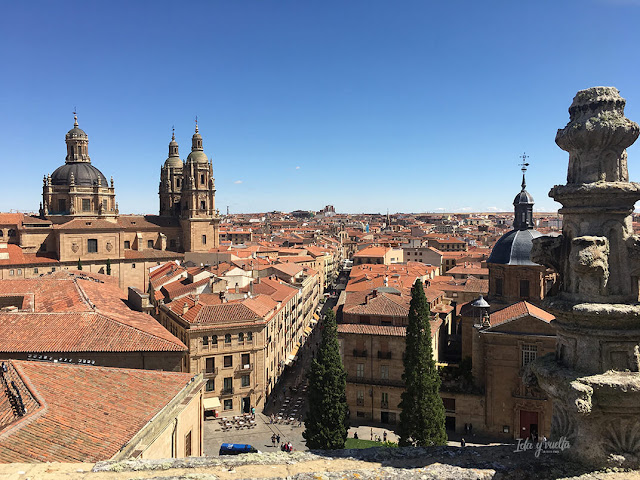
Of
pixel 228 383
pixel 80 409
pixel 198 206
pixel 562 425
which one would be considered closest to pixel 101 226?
pixel 198 206

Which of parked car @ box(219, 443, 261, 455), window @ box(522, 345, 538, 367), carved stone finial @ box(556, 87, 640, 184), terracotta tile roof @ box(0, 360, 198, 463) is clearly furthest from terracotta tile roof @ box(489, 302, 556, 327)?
carved stone finial @ box(556, 87, 640, 184)

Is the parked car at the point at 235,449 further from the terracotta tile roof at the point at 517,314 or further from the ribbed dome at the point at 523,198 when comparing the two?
the ribbed dome at the point at 523,198

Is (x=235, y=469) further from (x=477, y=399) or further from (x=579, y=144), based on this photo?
(x=477, y=399)

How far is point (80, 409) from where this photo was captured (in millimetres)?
11969

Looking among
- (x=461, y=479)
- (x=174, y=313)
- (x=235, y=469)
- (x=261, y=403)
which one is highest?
(x=461, y=479)

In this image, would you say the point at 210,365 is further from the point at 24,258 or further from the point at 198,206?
the point at 198,206

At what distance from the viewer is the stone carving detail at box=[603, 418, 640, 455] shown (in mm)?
4988

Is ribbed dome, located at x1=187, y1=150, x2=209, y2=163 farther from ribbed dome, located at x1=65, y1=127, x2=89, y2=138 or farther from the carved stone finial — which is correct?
the carved stone finial

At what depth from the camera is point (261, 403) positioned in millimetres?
33719

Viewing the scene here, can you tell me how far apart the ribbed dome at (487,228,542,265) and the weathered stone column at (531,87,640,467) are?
94.8ft

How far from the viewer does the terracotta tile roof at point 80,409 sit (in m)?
9.76

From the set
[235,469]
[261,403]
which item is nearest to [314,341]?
[261,403]

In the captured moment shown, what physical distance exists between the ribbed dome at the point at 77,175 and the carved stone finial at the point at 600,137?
248ft

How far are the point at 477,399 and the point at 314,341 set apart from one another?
2540 centimetres
